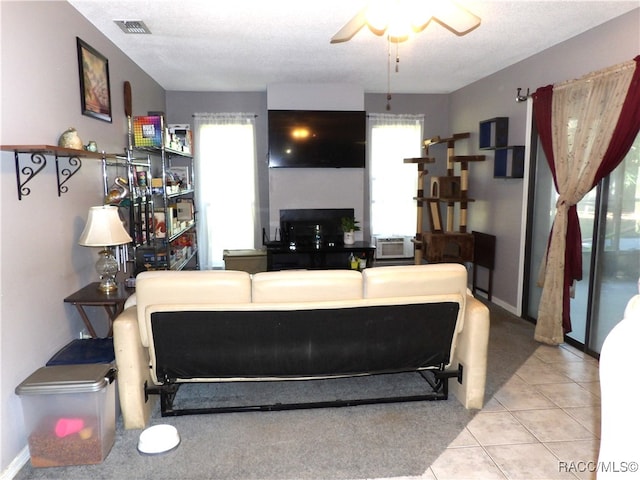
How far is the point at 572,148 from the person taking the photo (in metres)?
3.70

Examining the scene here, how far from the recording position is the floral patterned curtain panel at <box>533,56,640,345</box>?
3.23m

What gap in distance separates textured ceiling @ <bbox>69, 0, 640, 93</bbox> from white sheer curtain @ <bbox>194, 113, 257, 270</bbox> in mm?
568

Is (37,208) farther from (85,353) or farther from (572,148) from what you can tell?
(572,148)

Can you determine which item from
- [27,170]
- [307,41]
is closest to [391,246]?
[307,41]

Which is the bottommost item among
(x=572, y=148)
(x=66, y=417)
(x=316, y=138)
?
(x=66, y=417)

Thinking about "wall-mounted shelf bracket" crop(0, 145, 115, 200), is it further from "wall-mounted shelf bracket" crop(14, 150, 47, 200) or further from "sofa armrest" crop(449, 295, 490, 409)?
"sofa armrest" crop(449, 295, 490, 409)

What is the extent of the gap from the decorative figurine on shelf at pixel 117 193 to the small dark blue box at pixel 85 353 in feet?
3.39

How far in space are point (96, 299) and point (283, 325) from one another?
4.10 ft

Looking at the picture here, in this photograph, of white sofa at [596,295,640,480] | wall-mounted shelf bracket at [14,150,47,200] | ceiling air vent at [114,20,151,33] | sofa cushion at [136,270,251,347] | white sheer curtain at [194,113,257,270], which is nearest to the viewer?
white sofa at [596,295,640,480]

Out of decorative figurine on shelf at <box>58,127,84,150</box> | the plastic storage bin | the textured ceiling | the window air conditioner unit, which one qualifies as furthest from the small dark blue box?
the window air conditioner unit

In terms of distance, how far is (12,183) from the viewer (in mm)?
2250

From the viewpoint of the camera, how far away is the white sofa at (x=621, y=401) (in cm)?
104

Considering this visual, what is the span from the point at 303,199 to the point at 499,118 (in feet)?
8.40

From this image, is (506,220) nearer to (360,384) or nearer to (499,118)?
(499,118)
